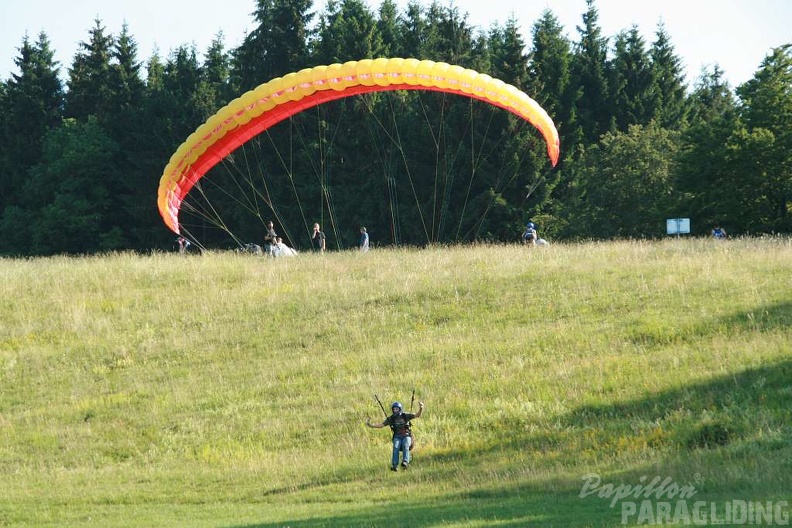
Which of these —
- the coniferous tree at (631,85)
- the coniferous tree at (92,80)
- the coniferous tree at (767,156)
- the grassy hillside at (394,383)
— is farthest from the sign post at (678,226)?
the coniferous tree at (92,80)

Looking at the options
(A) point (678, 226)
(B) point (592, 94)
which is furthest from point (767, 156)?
(B) point (592, 94)

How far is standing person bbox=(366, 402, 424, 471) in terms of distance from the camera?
13.9 m

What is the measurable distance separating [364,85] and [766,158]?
19211 millimetres

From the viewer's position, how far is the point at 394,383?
19531mm

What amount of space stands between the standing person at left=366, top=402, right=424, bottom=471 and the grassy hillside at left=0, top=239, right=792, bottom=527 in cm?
32

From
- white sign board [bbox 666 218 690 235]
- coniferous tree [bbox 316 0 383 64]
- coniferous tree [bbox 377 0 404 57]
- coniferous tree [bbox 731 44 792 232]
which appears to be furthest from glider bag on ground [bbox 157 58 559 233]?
coniferous tree [bbox 377 0 404 57]

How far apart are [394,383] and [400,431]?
17.6 ft

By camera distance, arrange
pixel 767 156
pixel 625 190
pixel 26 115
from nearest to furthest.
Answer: pixel 767 156
pixel 625 190
pixel 26 115

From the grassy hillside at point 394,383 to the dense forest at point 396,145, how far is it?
15.9 metres

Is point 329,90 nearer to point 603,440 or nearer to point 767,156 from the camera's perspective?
point 603,440

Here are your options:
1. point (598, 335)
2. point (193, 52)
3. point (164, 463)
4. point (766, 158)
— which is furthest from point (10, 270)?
point (193, 52)

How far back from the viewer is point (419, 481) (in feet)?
46.9

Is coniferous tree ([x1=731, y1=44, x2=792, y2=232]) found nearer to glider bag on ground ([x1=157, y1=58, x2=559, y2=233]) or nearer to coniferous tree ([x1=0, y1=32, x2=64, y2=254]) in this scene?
glider bag on ground ([x1=157, y1=58, x2=559, y2=233])

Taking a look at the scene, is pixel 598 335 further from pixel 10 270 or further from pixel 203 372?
pixel 10 270
